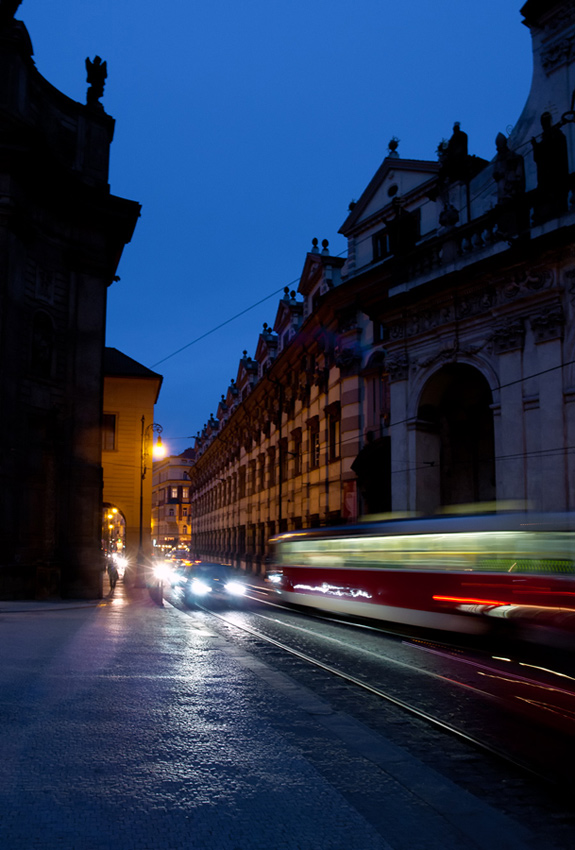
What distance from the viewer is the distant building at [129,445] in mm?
46062

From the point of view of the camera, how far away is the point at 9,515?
27.7 meters

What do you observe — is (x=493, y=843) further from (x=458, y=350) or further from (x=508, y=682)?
(x=458, y=350)

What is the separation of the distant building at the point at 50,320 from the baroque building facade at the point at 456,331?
12.0 metres

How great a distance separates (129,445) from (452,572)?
34.2 meters

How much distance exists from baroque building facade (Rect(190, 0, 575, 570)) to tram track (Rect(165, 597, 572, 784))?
939 centimetres

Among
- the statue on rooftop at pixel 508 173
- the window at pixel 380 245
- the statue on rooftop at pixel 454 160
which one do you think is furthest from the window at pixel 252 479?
the statue on rooftop at pixel 508 173

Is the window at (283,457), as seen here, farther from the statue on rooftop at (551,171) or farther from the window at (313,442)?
the statue on rooftop at (551,171)

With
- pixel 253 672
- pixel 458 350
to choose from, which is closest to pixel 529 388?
pixel 458 350

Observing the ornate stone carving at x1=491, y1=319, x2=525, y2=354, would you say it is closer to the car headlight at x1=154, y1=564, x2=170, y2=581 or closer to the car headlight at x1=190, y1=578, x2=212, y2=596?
the car headlight at x1=190, y1=578, x2=212, y2=596

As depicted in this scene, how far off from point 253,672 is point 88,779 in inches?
237

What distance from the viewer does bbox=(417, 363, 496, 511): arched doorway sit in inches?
1140

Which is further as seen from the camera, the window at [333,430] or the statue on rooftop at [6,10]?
the window at [333,430]

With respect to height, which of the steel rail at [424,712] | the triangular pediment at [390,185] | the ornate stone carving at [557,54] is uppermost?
the triangular pediment at [390,185]

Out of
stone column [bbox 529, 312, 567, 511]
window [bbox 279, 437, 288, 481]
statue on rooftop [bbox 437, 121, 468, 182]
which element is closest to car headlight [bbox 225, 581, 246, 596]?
stone column [bbox 529, 312, 567, 511]
